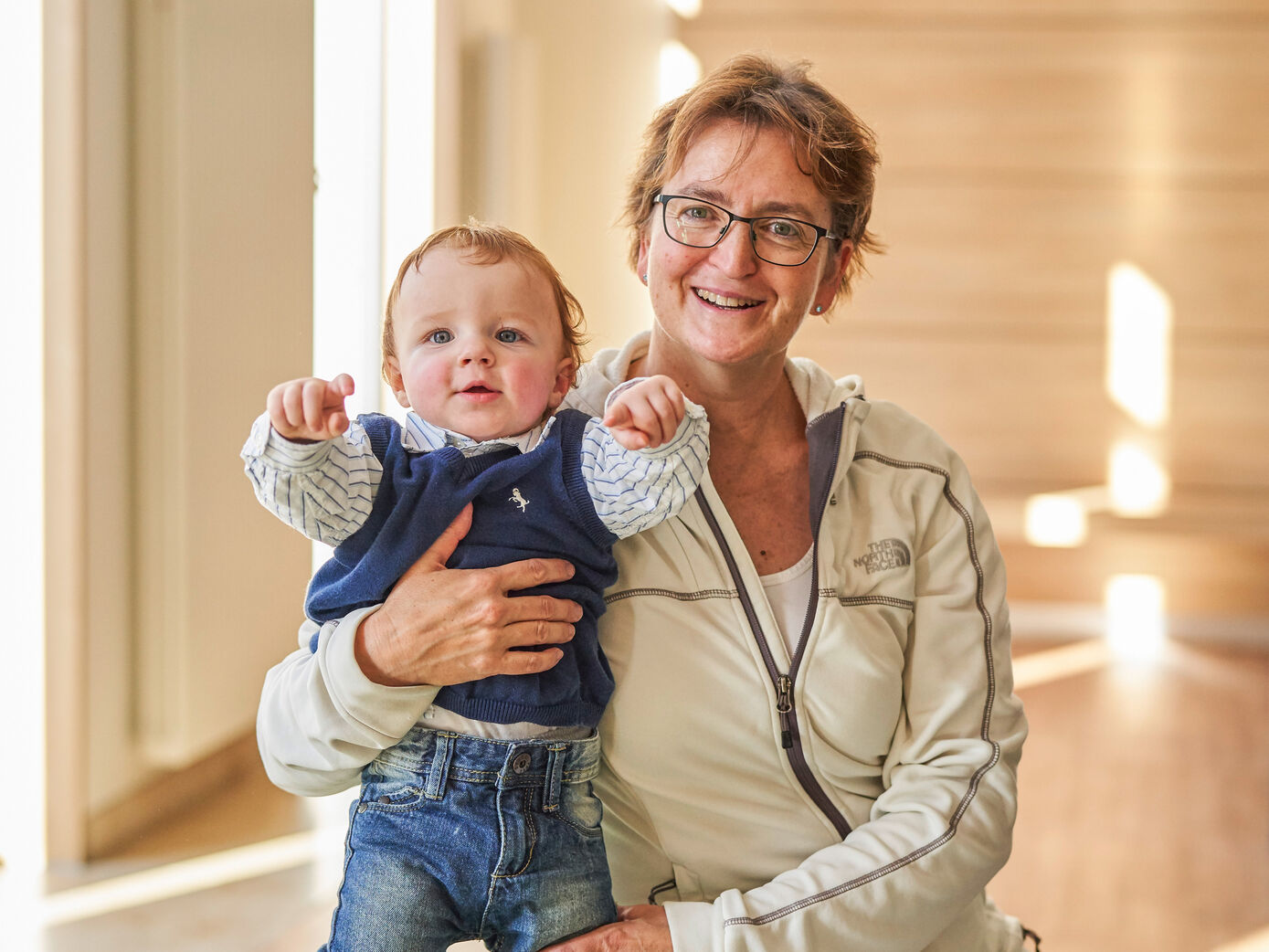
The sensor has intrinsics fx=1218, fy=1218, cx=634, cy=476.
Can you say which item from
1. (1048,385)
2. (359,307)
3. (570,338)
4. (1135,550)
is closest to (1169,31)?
(1048,385)

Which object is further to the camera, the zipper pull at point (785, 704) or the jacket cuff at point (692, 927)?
the zipper pull at point (785, 704)

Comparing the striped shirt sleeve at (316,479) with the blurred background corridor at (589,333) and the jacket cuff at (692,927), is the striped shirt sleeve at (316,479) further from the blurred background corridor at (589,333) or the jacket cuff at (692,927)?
the blurred background corridor at (589,333)

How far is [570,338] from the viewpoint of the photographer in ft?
4.43

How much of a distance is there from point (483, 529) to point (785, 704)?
40cm

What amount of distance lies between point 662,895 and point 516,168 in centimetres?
253

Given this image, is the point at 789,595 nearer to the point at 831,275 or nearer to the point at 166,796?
the point at 831,275

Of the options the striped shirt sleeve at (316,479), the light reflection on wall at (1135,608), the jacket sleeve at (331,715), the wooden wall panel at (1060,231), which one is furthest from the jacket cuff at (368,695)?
the light reflection on wall at (1135,608)

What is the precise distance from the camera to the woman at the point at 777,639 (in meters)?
1.29

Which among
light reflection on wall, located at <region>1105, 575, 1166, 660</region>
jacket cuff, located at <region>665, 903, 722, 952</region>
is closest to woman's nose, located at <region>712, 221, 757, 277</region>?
jacket cuff, located at <region>665, 903, 722, 952</region>

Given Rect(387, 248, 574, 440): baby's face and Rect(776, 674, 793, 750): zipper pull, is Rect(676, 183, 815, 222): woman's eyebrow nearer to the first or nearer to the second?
Rect(387, 248, 574, 440): baby's face

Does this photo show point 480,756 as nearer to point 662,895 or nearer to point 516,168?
point 662,895

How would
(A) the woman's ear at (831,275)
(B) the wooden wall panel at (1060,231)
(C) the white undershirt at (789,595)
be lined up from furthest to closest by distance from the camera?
(B) the wooden wall panel at (1060,231)
(A) the woman's ear at (831,275)
(C) the white undershirt at (789,595)

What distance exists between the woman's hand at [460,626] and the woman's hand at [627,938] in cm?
27

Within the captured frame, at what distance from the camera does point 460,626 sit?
3.91ft
